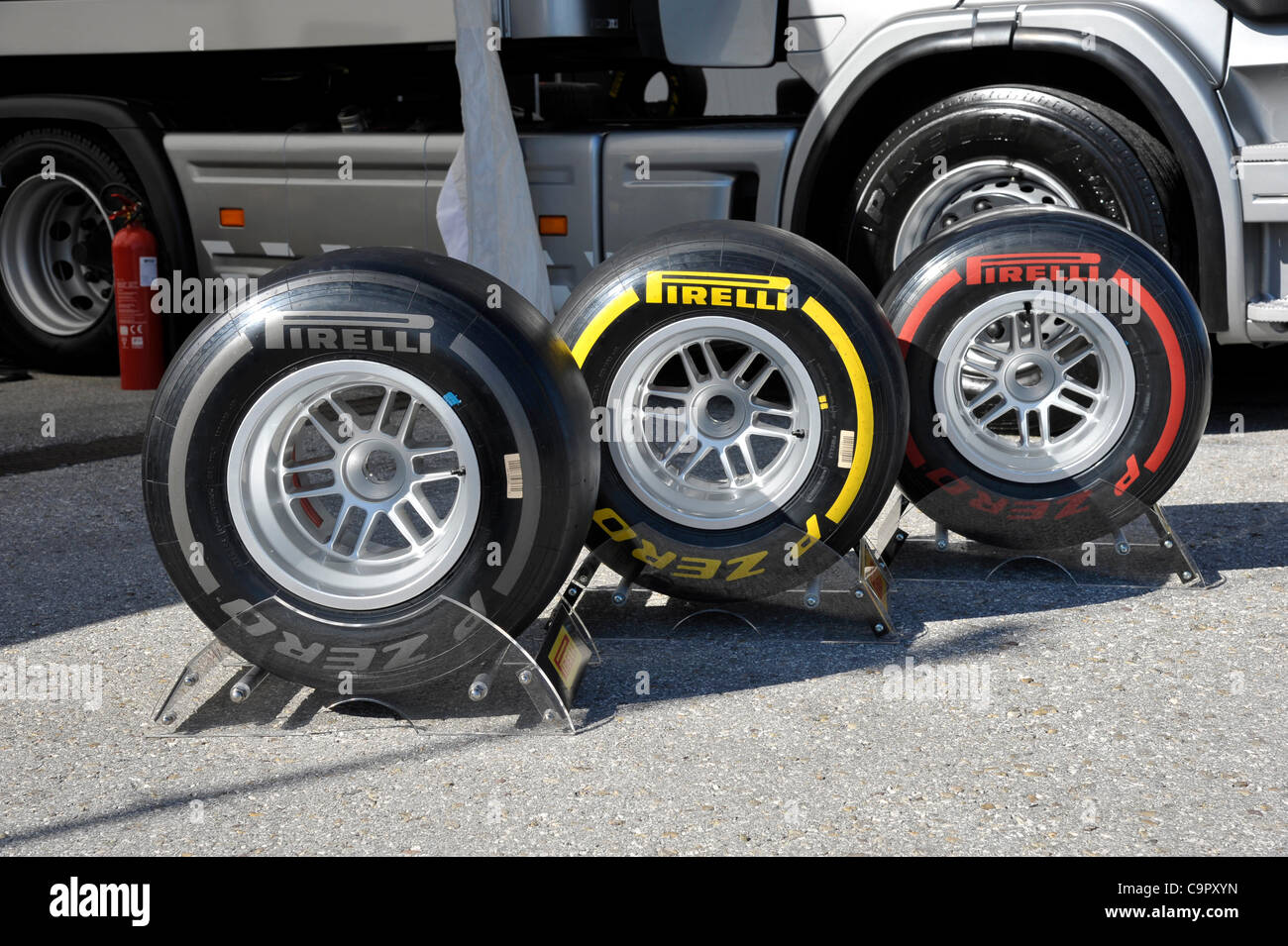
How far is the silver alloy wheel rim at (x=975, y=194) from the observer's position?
17.7 ft

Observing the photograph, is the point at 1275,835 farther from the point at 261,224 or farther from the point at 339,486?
the point at 261,224

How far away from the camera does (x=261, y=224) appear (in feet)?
22.9

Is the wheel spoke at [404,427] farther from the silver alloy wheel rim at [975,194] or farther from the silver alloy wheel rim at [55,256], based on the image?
the silver alloy wheel rim at [55,256]

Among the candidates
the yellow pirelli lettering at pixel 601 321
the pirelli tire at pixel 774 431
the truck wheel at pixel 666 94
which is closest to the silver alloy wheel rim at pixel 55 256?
the truck wheel at pixel 666 94

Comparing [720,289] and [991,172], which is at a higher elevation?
[991,172]

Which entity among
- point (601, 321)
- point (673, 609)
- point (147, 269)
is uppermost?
point (601, 321)

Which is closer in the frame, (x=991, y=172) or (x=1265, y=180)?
(x=1265, y=180)

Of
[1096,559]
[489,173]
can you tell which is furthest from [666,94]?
[1096,559]

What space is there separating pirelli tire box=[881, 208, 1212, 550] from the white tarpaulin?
8.20 ft

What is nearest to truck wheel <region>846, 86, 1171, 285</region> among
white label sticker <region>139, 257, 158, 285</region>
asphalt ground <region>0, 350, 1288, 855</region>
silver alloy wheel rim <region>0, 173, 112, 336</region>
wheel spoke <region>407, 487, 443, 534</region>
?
asphalt ground <region>0, 350, 1288, 855</region>

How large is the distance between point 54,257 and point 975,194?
5.26m

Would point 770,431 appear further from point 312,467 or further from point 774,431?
point 312,467

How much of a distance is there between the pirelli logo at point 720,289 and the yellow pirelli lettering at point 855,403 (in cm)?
8

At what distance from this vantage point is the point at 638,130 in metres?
6.15
